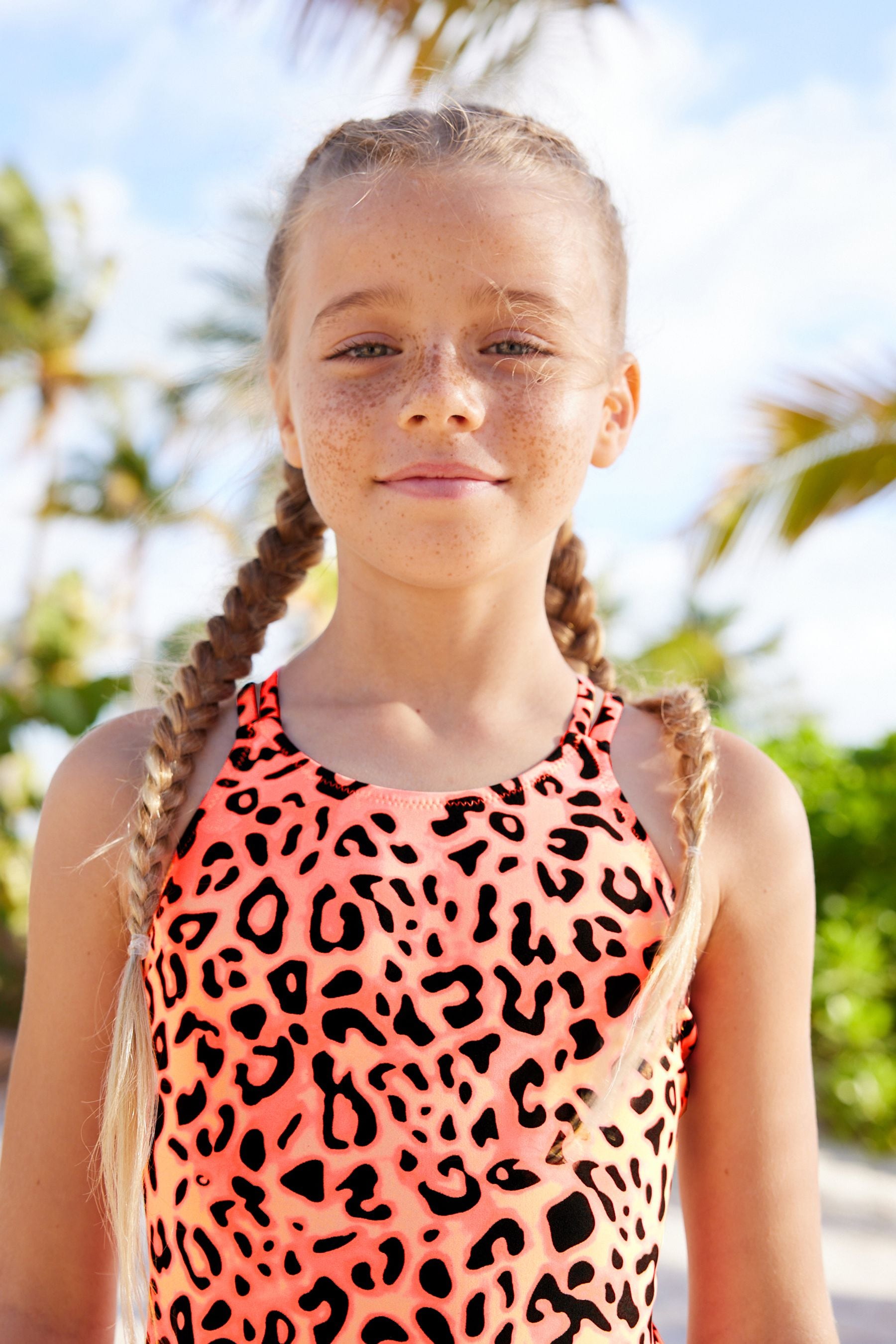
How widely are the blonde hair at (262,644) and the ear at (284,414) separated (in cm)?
4

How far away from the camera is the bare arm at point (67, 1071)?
1.38 meters

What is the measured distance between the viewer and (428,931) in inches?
50.2

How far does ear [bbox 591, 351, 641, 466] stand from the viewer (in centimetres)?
155

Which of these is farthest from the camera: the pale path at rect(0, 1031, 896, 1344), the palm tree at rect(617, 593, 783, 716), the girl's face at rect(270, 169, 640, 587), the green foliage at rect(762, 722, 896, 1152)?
the palm tree at rect(617, 593, 783, 716)

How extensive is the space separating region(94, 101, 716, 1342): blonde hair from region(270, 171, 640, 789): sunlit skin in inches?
2.5

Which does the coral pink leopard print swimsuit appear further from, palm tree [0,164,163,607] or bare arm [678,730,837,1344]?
palm tree [0,164,163,607]

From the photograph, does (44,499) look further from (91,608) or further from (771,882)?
(771,882)

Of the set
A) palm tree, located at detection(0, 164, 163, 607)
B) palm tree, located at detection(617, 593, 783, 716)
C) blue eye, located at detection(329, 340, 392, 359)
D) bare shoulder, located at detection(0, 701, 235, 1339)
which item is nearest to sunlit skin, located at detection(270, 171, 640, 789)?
blue eye, located at detection(329, 340, 392, 359)

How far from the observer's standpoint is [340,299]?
1.37 meters

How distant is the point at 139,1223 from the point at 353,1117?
15.0 inches

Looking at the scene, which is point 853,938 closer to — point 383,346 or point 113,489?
point 383,346

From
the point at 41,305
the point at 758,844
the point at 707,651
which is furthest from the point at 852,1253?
the point at 41,305

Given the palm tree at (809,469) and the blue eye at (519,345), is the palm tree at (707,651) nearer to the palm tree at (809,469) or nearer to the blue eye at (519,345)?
the palm tree at (809,469)

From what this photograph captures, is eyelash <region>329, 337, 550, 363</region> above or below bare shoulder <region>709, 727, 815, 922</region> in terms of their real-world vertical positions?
above
